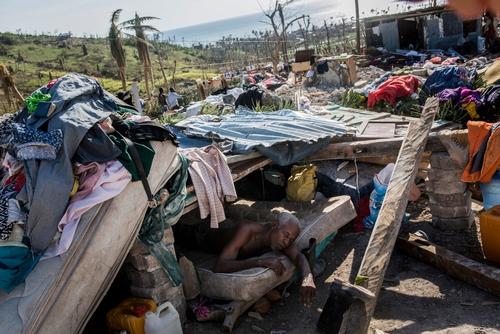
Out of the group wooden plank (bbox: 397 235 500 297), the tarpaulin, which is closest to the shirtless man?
wooden plank (bbox: 397 235 500 297)

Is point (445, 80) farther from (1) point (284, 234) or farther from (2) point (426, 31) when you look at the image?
(2) point (426, 31)

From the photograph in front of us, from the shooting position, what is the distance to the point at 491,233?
4.15 metres

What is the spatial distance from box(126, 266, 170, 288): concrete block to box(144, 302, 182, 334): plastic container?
24 centimetres

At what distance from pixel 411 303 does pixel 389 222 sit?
792 mm

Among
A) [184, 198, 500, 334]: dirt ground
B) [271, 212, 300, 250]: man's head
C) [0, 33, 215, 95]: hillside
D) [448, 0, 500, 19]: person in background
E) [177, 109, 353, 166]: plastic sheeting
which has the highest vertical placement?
[0, 33, 215, 95]: hillside

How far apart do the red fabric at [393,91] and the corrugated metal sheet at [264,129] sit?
3.20 m

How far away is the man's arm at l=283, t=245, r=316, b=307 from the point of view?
12.3 feet

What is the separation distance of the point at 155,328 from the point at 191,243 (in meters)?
1.44

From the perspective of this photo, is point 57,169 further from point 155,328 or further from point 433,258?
point 433,258

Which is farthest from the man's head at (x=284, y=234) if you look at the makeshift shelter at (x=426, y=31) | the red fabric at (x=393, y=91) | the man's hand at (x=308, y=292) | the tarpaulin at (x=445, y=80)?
the makeshift shelter at (x=426, y=31)

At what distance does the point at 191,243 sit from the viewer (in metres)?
4.98

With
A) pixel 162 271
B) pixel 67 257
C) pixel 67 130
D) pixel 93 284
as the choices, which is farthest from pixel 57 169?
pixel 162 271

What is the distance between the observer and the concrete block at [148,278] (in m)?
3.90

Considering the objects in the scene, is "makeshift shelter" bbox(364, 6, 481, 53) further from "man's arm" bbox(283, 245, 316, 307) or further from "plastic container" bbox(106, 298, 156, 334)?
"plastic container" bbox(106, 298, 156, 334)
